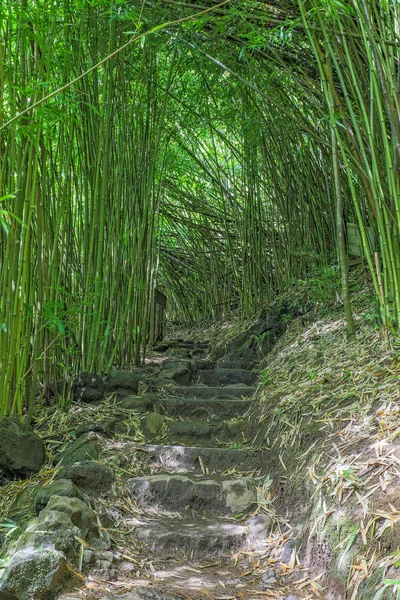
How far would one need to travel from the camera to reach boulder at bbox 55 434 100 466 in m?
2.09

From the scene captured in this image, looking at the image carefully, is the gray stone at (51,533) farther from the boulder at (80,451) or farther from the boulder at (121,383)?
the boulder at (121,383)

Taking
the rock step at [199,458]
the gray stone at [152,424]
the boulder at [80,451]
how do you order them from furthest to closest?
1. the gray stone at [152,424]
2. the rock step at [199,458]
3. the boulder at [80,451]

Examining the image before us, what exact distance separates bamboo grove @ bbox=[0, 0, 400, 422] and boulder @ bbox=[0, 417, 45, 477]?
119 mm

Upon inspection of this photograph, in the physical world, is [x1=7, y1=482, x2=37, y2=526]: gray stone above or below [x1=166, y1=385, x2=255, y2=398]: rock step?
below

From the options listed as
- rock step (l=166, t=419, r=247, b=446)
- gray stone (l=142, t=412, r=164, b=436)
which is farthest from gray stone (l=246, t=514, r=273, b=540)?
gray stone (l=142, t=412, r=164, b=436)

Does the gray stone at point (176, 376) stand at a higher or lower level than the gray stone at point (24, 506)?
higher

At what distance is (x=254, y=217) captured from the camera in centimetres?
423

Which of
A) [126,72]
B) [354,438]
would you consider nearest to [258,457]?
[354,438]

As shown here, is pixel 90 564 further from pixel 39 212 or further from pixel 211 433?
pixel 39 212

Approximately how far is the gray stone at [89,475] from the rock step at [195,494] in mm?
98

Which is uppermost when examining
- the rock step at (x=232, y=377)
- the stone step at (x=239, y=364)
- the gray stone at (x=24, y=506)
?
the stone step at (x=239, y=364)

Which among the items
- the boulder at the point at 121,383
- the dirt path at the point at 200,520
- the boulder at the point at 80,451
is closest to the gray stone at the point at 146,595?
the dirt path at the point at 200,520

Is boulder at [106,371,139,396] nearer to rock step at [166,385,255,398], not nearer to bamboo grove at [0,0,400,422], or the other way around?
bamboo grove at [0,0,400,422]

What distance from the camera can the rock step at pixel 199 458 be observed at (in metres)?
2.21
